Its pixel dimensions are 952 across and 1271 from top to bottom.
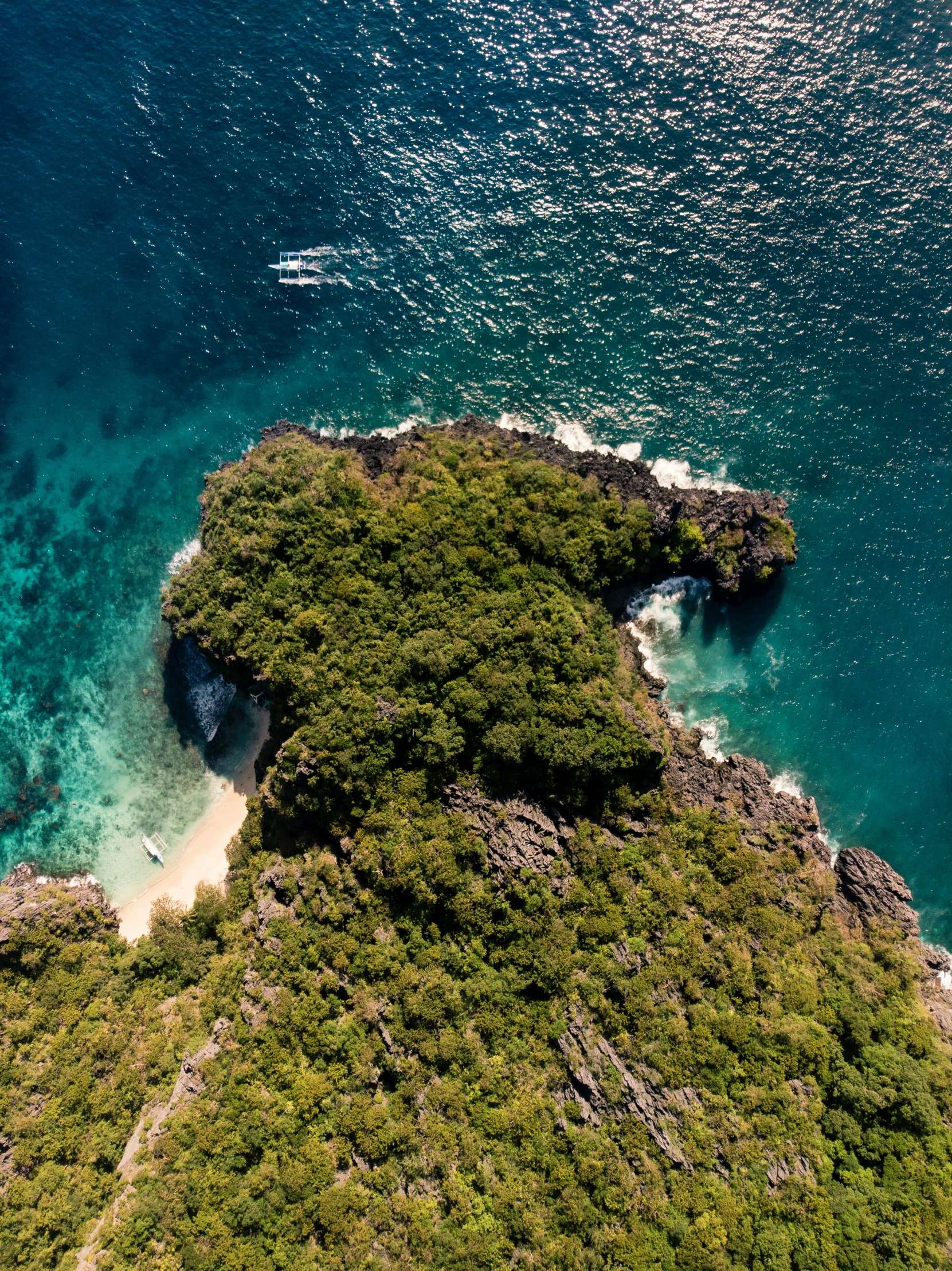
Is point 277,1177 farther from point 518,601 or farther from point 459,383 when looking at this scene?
point 459,383

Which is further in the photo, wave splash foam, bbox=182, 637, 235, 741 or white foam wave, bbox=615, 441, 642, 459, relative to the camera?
wave splash foam, bbox=182, 637, 235, 741

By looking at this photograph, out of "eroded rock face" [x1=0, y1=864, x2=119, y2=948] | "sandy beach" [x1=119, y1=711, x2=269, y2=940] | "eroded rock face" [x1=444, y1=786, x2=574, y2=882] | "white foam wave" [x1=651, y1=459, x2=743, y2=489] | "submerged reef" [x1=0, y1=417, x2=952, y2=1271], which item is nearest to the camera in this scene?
"submerged reef" [x1=0, y1=417, x2=952, y2=1271]

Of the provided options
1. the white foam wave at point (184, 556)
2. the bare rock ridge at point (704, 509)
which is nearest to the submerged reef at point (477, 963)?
the bare rock ridge at point (704, 509)

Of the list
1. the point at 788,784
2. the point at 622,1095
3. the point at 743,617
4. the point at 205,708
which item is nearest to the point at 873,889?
the point at 788,784

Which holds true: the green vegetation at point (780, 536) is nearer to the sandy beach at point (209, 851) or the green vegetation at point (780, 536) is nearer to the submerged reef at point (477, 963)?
the submerged reef at point (477, 963)

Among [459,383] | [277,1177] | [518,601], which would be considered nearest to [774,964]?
[518,601]

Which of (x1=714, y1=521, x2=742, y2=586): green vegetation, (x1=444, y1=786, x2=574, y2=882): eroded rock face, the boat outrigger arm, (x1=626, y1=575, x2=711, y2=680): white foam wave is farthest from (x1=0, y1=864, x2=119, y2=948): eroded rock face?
(x1=714, y1=521, x2=742, y2=586): green vegetation

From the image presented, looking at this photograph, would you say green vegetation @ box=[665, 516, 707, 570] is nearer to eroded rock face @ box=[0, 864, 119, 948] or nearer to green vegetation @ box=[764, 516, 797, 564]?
green vegetation @ box=[764, 516, 797, 564]
